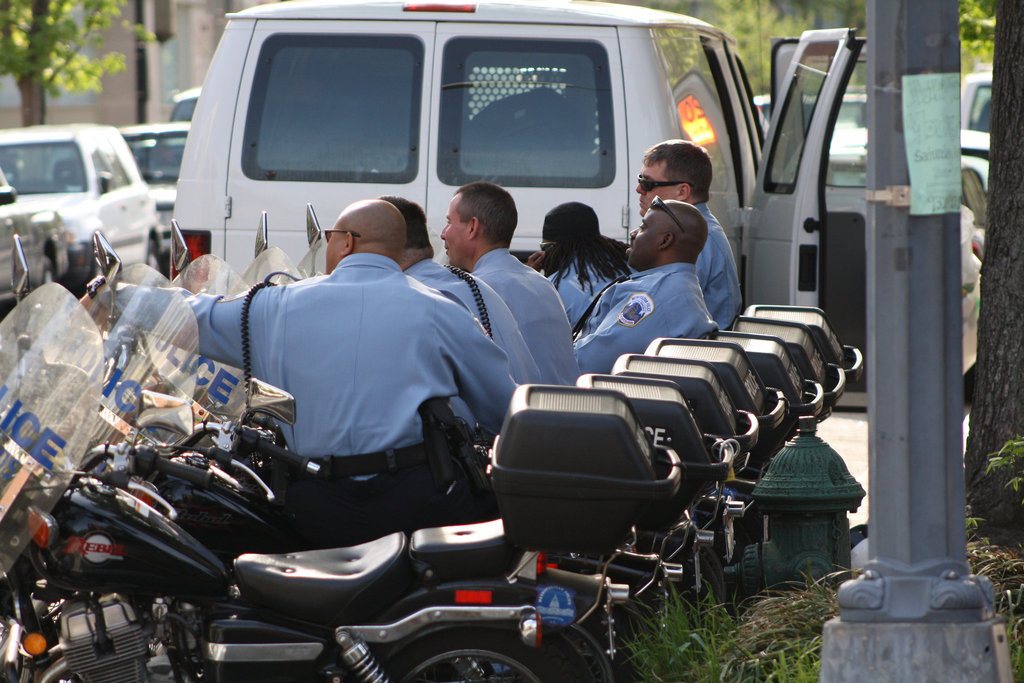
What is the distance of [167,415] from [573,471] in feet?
3.27

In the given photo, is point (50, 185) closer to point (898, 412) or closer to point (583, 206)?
point (583, 206)

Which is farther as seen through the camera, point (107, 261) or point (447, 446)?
point (447, 446)

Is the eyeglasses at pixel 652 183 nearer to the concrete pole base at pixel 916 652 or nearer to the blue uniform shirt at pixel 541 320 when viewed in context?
the blue uniform shirt at pixel 541 320

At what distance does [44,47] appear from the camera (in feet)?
65.0

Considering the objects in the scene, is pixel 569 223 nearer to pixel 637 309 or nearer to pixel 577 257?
pixel 577 257

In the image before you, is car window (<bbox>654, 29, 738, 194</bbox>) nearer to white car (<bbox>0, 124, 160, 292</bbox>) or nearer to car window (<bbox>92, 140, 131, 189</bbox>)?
white car (<bbox>0, 124, 160, 292</bbox>)

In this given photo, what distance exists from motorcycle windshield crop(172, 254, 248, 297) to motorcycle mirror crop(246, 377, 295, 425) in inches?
53.5

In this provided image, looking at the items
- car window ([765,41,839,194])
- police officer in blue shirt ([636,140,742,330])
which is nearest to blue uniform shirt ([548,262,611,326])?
police officer in blue shirt ([636,140,742,330])

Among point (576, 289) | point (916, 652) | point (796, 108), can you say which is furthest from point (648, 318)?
point (796, 108)

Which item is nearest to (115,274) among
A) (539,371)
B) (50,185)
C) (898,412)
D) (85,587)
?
(85,587)

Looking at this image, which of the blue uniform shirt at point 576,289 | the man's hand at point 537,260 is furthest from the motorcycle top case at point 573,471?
the man's hand at point 537,260

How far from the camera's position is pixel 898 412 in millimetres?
2951

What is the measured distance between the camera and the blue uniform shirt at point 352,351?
150 inches

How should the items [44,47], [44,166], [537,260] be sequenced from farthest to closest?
[44,47]
[44,166]
[537,260]
